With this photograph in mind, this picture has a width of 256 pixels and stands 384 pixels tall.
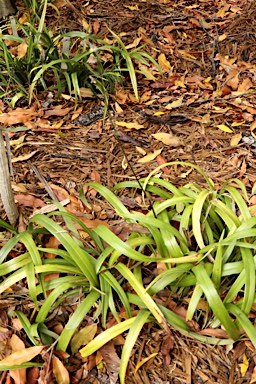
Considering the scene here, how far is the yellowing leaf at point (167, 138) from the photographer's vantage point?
2.58 meters

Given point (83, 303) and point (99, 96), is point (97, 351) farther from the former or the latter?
point (99, 96)

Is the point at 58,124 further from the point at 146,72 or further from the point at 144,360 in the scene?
the point at 144,360

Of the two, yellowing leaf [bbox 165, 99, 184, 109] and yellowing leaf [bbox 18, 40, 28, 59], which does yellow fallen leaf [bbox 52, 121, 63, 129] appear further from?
yellowing leaf [bbox 165, 99, 184, 109]

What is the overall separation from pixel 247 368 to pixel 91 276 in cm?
70

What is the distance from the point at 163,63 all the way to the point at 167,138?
86 cm

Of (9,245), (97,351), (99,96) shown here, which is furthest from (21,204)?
(99,96)

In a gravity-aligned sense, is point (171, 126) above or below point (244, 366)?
Result: above

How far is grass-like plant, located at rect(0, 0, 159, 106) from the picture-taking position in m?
2.78

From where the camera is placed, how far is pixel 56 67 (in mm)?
2883

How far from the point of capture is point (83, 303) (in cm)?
170

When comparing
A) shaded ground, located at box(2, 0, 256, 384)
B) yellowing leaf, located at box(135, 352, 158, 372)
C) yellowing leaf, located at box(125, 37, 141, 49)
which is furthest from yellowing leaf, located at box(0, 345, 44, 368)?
yellowing leaf, located at box(125, 37, 141, 49)

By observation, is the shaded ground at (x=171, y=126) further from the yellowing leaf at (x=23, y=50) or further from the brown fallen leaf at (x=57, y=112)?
the yellowing leaf at (x=23, y=50)

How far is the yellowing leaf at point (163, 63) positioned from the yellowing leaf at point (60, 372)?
225 centimetres

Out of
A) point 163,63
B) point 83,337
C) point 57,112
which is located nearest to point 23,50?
point 57,112
